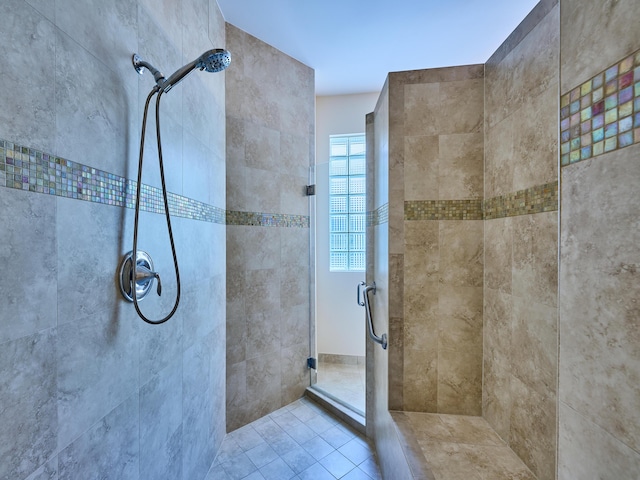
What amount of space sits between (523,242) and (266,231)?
1661 mm

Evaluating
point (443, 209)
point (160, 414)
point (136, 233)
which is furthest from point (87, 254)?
point (443, 209)

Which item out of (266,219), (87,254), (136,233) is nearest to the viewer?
(87,254)

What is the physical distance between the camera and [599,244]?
534mm

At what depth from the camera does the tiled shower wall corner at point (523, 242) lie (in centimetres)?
101

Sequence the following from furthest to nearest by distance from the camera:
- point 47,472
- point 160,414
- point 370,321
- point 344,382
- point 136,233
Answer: point 344,382, point 370,321, point 160,414, point 136,233, point 47,472

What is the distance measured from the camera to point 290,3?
176 centimetres

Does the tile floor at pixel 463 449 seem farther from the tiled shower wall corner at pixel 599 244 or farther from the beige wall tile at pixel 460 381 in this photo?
the tiled shower wall corner at pixel 599 244

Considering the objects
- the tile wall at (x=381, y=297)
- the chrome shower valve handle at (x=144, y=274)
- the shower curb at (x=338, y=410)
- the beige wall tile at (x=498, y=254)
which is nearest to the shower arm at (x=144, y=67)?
the chrome shower valve handle at (x=144, y=274)

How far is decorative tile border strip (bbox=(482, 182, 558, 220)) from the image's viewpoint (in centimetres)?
101

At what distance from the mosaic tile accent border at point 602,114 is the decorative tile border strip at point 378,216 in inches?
Result: 37.4

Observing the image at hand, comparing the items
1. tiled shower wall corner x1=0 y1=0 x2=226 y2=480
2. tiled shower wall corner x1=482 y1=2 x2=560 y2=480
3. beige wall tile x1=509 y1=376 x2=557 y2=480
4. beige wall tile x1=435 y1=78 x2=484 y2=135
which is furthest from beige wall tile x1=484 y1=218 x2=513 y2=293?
tiled shower wall corner x1=0 y1=0 x2=226 y2=480

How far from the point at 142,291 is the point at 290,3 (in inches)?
79.8

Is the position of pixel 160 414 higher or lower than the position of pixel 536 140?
lower

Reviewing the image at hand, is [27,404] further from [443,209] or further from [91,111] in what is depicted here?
[443,209]
